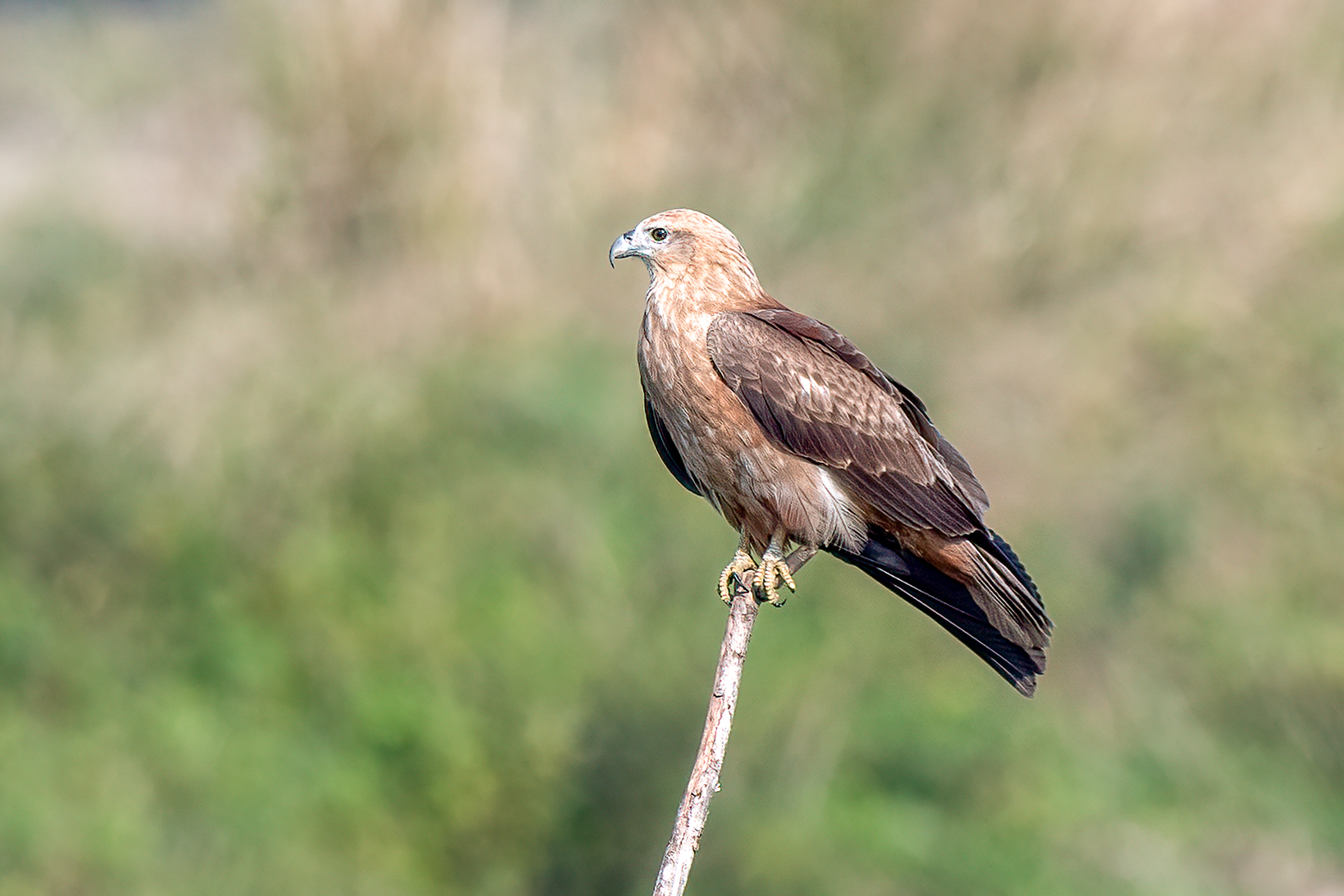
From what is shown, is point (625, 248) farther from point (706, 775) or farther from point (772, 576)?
point (706, 775)

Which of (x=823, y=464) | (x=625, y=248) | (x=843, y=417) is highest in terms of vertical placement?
(x=625, y=248)

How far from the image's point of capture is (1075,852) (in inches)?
275

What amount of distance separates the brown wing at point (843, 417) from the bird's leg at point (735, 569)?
0.37 metres

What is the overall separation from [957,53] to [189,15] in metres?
4.70

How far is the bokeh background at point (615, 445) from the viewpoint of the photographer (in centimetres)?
687

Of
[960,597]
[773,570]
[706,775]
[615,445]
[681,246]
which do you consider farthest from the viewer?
[615,445]

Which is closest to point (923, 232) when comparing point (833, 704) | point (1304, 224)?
point (1304, 224)

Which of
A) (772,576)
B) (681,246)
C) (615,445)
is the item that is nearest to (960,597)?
(772,576)

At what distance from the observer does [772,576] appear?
432 centimetres

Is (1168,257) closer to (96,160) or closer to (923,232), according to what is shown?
(923,232)

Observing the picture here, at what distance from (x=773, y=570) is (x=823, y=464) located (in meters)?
0.32

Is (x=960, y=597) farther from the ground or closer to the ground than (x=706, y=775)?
farther from the ground

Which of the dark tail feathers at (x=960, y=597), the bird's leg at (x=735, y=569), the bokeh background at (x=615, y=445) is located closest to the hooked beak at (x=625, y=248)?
the bird's leg at (x=735, y=569)

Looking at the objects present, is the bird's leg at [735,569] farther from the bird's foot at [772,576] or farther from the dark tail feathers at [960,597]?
the dark tail feathers at [960,597]
